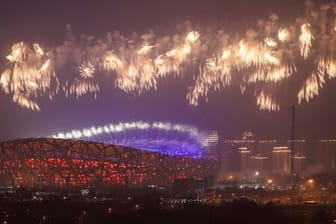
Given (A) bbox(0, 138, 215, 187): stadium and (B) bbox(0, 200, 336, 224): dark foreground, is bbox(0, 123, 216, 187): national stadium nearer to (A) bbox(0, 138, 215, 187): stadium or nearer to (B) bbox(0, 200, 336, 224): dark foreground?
(A) bbox(0, 138, 215, 187): stadium

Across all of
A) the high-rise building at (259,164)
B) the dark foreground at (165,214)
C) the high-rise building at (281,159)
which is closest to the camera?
the dark foreground at (165,214)

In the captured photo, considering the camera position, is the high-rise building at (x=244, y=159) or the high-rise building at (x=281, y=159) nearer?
the high-rise building at (x=281, y=159)

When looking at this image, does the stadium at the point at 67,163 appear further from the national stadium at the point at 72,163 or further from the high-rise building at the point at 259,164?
the high-rise building at the point at 259,164

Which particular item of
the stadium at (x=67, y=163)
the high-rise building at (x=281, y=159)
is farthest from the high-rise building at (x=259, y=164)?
the stadium at (x=67, y=163)

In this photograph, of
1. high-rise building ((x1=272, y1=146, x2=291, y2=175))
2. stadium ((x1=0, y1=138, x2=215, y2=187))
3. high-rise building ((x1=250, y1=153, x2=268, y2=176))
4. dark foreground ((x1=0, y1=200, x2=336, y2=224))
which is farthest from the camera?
high-rise building ((x1=250, y1=153, x2=268, y2=176))

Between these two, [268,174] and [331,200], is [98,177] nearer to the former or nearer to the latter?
[268,174]

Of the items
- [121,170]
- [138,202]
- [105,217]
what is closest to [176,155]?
[121,170]

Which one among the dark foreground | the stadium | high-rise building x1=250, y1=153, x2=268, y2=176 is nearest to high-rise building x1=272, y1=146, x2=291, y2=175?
high-rise building x1=250, y1=153, x2=268, y2=176
